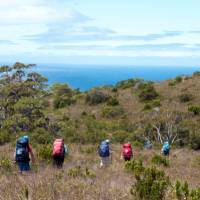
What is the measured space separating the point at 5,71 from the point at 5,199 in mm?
27981

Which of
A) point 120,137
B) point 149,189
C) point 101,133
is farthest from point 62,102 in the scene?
point 149,189

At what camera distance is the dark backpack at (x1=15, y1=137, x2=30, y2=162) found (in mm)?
11391

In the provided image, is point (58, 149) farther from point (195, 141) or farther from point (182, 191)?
point (195, 141)

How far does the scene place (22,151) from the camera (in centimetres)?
1154

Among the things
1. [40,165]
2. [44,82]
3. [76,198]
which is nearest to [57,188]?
[76,198]

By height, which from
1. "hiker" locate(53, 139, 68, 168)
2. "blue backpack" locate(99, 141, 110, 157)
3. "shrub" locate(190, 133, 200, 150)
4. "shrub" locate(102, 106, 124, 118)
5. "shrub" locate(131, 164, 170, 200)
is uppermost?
"shrub" locate(131, 164, 170, 200)

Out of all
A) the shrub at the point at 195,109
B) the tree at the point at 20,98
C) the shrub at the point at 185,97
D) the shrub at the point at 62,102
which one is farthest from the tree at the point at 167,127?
the shrub at the point at 62,102

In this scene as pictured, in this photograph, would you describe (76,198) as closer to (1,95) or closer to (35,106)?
(35,106)

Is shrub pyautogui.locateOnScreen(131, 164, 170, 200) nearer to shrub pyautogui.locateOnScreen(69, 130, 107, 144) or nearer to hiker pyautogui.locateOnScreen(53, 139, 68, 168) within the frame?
hiker pyautogui.locateOnScreen(53, 139, 68, 168)

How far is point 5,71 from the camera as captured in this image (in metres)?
33.3

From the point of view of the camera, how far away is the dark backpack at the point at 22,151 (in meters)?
11.4

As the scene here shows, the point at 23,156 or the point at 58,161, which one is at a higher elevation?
the point at 23,156

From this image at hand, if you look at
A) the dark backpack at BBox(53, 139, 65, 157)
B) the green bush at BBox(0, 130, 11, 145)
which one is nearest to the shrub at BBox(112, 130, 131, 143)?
the green bush at BBox(0, 130, 11, 145)

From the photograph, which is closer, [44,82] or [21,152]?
[21,152]
